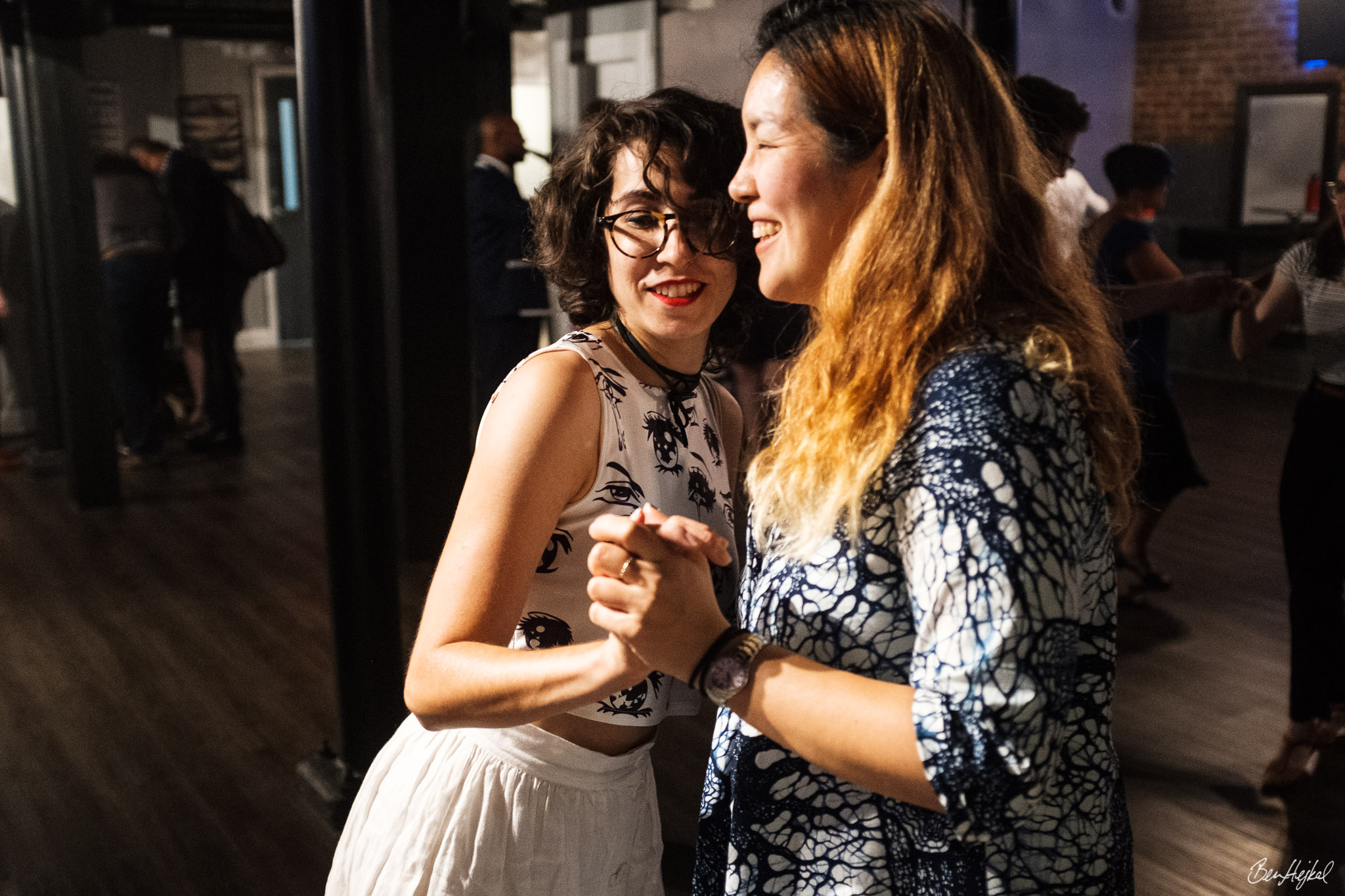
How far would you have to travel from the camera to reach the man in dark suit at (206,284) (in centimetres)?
684

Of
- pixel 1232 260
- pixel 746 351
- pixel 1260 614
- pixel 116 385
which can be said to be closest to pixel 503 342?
pixel 746 351

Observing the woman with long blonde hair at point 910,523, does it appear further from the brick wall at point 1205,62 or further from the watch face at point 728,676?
the brick wall at point 1205,62

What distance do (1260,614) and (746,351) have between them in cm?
212

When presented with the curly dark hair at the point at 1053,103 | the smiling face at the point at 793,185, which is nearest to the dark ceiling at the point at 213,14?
the curly dark hair at the point at 1053,103

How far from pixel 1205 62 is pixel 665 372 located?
32.3 feet

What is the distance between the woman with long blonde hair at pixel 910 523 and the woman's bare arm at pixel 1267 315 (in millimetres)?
2530

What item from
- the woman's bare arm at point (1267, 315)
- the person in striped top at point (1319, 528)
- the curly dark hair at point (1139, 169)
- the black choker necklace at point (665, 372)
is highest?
the curly dark hair at point (1139, 169)

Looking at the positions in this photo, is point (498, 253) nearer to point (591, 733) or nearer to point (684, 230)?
point (684, 230)

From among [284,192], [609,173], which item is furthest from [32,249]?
[609,173]

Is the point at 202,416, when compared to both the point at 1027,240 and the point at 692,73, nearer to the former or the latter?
the point at 692,73

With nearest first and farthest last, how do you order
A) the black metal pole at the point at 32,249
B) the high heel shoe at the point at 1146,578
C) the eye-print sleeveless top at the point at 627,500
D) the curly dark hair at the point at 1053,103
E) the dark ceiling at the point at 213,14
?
the eye-print sleeveless top at the point at 627,500, the curly dark hair at the point at 1053,103, the high heel shoe at the point at 1146,578, the black metal pole at the point at 32,249, the dark ceiling at the point at 213,14

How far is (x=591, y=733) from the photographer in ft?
4.36

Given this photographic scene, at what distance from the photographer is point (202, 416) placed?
296 inches

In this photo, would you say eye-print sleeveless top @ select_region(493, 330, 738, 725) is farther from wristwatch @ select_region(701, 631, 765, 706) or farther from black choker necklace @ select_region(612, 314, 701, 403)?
wristwatch @ select_region(701, 631, 765, 706)
